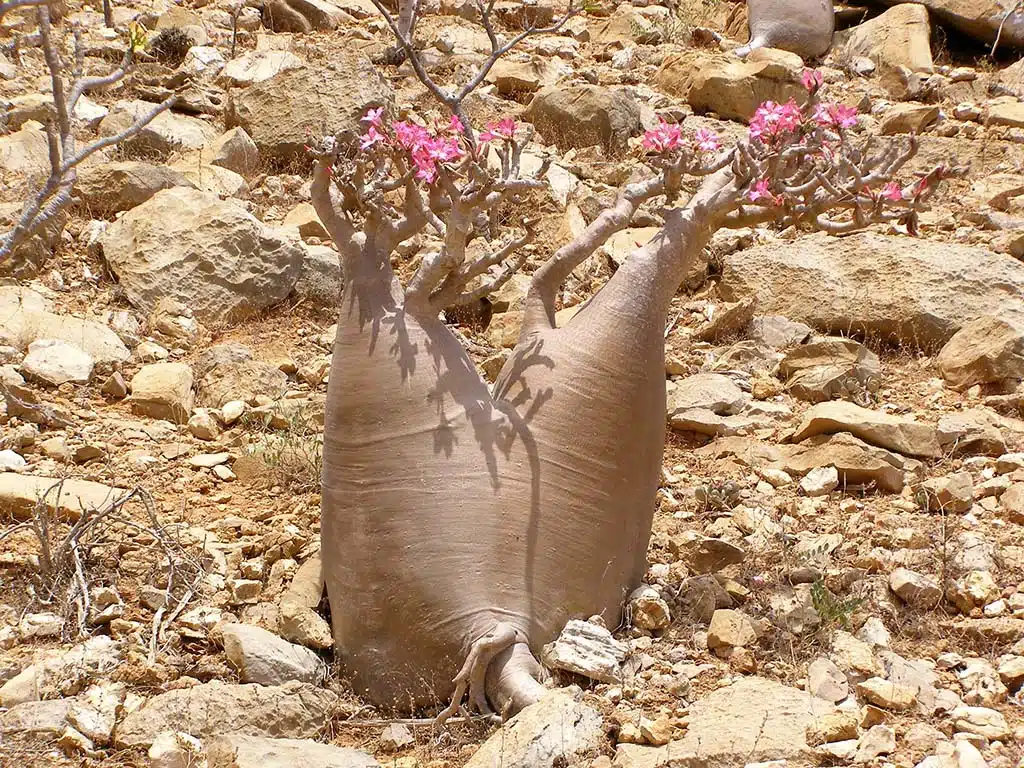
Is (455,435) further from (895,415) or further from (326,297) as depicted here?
(326,297)

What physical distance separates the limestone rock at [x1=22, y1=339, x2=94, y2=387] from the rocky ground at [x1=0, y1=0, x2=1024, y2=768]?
0.01 meters

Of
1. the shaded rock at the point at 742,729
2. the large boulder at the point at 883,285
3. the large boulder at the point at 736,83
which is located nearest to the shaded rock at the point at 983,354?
the large boulder at the point at 883,285

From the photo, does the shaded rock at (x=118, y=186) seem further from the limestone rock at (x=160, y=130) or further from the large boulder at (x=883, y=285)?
the large boulder at (x=883, y=285)

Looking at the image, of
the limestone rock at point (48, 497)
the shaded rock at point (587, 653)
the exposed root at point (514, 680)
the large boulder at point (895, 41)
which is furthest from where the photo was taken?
the large boulder at point (895, 41)

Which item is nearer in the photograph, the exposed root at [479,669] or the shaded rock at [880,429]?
the exposed root at [479,669]

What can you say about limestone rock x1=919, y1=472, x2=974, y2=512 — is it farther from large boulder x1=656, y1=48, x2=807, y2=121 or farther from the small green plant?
large boulder x1=656, y1=48, x2=807, y2=121

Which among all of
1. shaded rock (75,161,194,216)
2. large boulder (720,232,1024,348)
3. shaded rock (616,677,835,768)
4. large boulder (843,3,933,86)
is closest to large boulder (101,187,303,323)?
shaded rock (75,161,194,216)

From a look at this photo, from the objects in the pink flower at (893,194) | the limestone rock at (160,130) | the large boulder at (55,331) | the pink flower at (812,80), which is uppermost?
the pink flower at (812,80)

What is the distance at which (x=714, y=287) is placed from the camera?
5645 millimetres

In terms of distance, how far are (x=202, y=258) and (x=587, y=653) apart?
9.64 ft

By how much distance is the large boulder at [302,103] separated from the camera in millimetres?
6301

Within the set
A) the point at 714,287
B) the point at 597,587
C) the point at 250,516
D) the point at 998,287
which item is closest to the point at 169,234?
the point at 250,516

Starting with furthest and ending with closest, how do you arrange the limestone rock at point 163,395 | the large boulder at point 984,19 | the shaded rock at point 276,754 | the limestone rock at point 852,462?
1. the large boulder at point 984,19
2. the limestone rock at point 163,395
3. the limestone rock at point 852,462
4. the shaded rock at point 276,754

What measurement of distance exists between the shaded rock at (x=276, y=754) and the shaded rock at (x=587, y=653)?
55cm
